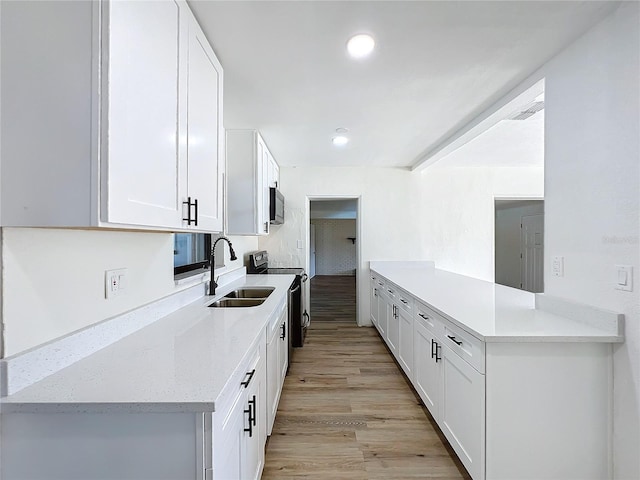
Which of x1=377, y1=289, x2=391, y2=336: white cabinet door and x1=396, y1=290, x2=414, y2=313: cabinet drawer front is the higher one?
x1=396, y1=290, x2=414, y2=313: cabinet drawer front

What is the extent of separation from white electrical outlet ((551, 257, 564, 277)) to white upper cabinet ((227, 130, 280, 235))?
229 cm

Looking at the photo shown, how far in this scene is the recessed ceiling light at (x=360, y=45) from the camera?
1690mm

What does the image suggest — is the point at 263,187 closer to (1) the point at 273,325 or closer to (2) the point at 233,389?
(1) the point at 273,325

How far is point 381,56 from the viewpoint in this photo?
6.15 feet

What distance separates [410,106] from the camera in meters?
2.61

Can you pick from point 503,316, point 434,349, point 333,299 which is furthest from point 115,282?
point 333,299

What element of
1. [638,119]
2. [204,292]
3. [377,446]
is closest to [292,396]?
[377,446]

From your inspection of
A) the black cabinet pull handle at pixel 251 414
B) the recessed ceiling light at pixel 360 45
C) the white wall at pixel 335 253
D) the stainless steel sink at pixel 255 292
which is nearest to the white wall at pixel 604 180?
Answer: the recessed ceiling light at pixel 360 45

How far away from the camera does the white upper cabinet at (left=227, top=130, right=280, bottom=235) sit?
10.2ft

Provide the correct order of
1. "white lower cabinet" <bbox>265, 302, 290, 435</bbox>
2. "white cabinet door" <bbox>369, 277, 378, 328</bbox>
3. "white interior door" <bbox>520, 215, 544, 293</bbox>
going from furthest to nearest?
1. "white interior door" <bbox>520, 215, 544, 293</bbox>
2. "white cabinet door" <bbox>369, 277, 378, 328</bbox>
3. "white lower cabinet" <bbox>265, 302, 290, 435</bbox>

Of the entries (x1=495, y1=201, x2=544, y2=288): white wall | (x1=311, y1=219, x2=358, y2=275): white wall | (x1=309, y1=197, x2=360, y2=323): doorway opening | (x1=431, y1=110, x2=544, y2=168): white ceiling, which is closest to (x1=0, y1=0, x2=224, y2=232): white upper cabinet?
(x1=431, y1=110, x2=544, y2=168): white ceiling

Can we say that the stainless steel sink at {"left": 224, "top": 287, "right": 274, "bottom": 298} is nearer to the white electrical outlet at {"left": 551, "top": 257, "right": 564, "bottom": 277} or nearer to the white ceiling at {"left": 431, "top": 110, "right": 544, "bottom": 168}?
the white electrical outlet at {"left": 551, "top": 257, "right": 564, "bottom": 277}

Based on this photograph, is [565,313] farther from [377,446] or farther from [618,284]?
[377,446]

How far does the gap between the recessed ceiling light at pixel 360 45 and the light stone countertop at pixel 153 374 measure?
1529 millimetres
